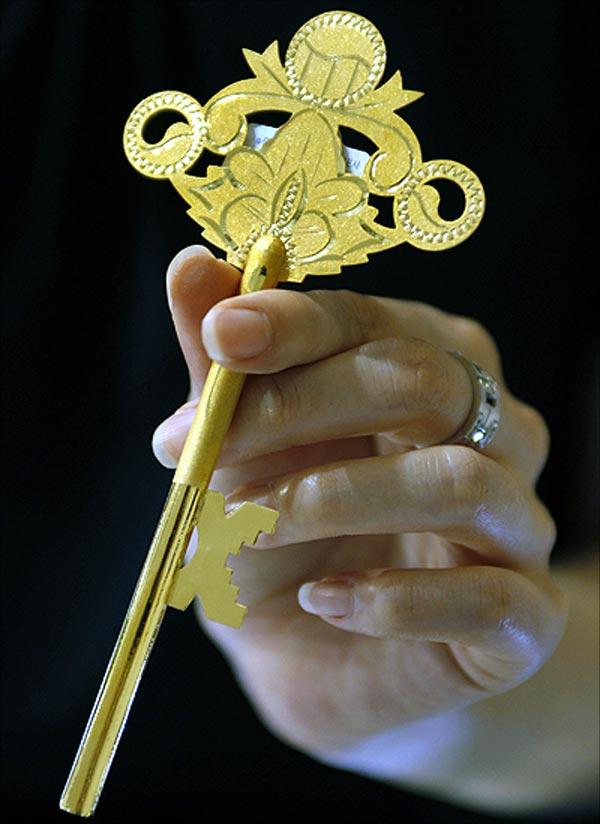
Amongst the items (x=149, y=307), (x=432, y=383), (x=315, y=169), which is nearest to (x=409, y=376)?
(x=432, y=383)

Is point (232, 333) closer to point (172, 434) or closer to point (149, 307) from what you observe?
point (172, 434)

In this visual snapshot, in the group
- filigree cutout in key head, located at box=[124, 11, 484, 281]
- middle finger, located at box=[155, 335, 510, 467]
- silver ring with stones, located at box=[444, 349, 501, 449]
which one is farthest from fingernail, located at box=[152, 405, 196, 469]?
silver ring with stones, located at box=[444, 349, 501, 449]

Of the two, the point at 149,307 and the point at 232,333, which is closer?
the point at 232,333

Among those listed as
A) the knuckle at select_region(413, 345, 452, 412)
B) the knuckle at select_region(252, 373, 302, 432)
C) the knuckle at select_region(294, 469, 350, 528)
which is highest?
the knuckle at select_region(413, 345, 452, 412)

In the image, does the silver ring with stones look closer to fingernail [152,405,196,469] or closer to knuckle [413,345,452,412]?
knuckle [413,345,452,412]

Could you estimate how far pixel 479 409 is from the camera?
80cm

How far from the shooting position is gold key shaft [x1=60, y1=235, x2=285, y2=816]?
0.63m

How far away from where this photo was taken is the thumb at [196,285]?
2.23ft

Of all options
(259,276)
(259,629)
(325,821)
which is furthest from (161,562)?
(325,821)

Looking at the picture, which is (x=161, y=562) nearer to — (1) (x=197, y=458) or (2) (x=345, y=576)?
(1) (x=197, y=458)

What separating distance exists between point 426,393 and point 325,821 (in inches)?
41.1

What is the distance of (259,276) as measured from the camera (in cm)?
68

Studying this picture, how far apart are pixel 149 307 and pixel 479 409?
0.83 meters

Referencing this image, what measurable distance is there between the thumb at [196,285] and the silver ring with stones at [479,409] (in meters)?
0.20
